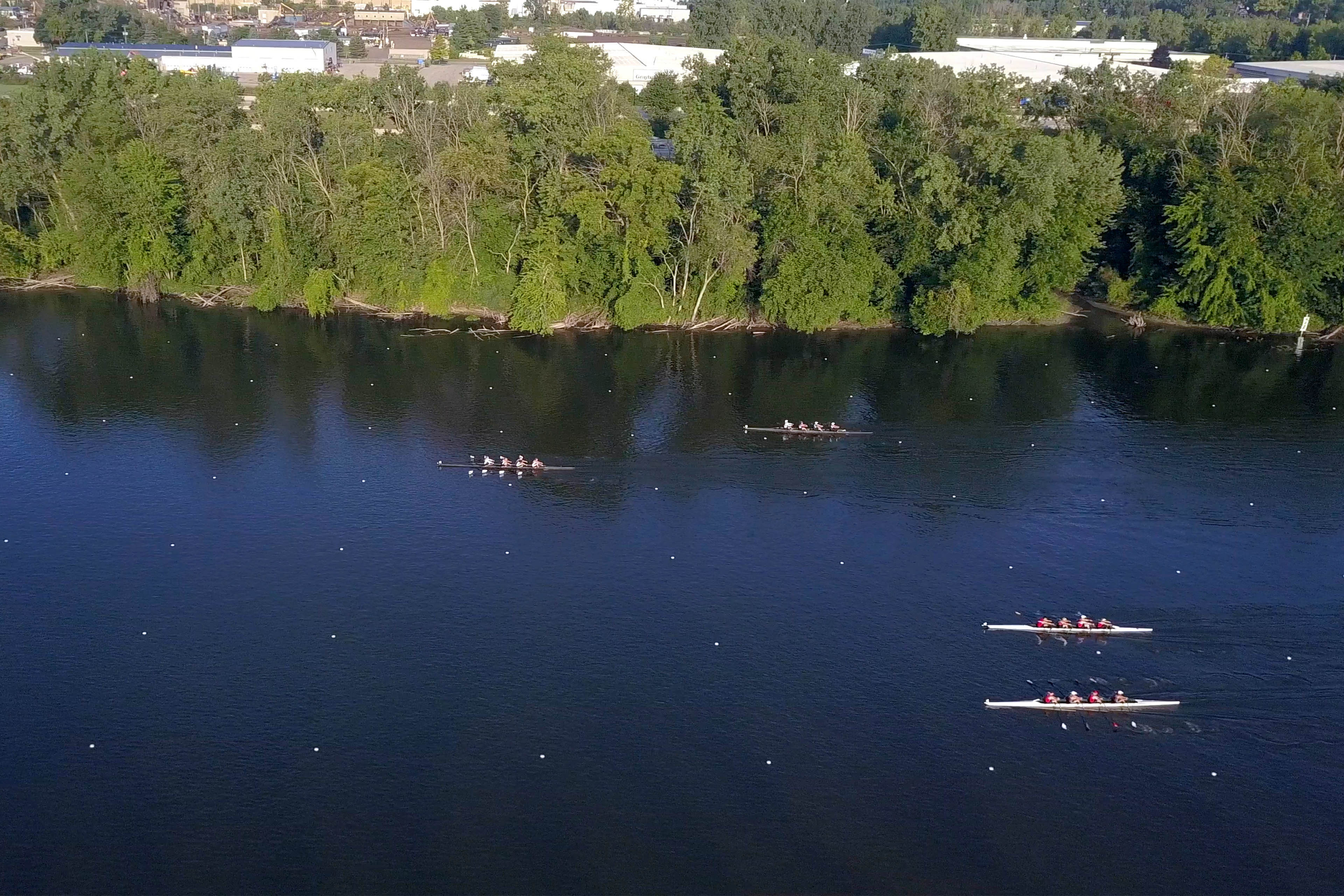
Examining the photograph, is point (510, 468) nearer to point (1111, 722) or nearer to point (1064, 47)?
point (1111, 722)

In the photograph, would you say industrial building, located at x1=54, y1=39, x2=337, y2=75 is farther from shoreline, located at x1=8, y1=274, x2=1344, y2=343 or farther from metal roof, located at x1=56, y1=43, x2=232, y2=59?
shoreline, located at x1=8, y1=274, x2=1344, y2=343

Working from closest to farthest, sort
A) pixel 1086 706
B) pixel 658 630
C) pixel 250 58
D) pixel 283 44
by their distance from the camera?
pixel 1086 706 < pixel 658 630 < pixel 250 58 < pixel 283 44

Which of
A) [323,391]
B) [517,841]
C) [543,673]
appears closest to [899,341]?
[323,391]

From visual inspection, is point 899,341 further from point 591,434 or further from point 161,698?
point 161,698

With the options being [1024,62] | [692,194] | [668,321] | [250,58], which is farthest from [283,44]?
[1024,62]

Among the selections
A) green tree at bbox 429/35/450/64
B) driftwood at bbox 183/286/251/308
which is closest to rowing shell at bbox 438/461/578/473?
driftwood at bbox 183/286/251/308

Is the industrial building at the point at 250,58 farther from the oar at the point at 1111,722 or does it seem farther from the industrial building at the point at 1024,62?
the oar at the point at 1111,722
